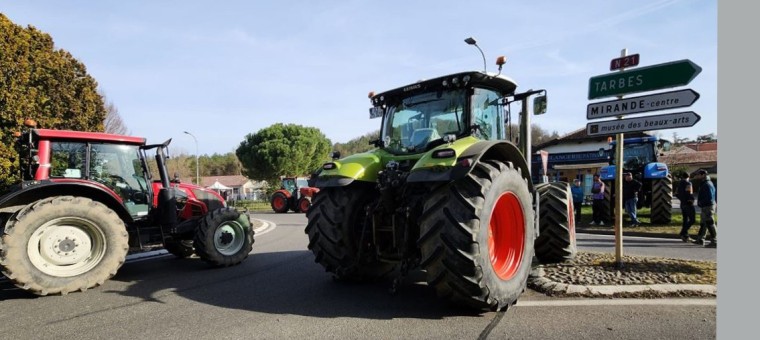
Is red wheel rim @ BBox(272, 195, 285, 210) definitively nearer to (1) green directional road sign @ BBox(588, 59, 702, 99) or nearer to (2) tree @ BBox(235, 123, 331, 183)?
(2) tree @ BBox(235, 123, 331, 183)

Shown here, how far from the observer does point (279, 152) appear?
37.3 m

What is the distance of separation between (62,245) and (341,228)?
10.9ft

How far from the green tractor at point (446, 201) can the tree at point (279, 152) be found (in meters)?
33.2

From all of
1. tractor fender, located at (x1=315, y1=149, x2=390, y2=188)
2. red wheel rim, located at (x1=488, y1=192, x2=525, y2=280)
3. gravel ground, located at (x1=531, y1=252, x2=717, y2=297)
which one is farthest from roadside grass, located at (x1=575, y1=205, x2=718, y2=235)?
tractor fender, located at (x1=315, y1=149, x2=390, y2=188)

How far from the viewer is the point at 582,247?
8.46 m

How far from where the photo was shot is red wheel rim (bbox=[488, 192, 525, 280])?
419 cm

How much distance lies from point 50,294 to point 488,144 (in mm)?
5019

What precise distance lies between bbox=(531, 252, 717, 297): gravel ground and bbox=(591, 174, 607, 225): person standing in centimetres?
652

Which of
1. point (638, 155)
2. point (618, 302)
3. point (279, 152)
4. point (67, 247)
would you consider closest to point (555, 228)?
point (618, 302)

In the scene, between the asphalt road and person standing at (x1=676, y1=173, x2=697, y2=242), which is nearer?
the asphalt road

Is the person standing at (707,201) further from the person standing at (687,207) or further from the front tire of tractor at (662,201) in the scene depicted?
the front tire of tractor at (662,201)

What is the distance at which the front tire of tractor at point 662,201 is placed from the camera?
11.4m

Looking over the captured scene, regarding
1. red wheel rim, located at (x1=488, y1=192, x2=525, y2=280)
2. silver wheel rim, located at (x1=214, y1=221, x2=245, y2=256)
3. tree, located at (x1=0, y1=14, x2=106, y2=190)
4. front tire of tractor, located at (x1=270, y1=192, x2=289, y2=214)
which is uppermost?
tree, located at (x1=0, y1=14, x2=106, y2=190)

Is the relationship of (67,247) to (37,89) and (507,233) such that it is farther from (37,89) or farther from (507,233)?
(37,89)
